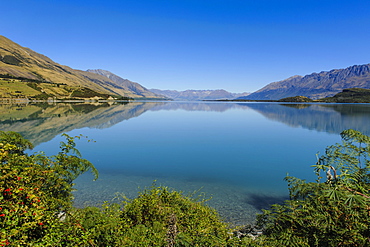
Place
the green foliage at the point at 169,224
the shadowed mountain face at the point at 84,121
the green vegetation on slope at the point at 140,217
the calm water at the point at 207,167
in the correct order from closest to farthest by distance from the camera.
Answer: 1. the green vegetation on slope at the point at 140,217
2. the green foliage at the point at 169,224
3. the calm water at the point at 207,167
4. the shadowed mountain face at the point at 84,121

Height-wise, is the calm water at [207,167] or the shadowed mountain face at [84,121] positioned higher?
the shadowed mountain face at [84,121]

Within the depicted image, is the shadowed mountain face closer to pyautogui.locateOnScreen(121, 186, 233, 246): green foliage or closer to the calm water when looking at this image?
the calm water

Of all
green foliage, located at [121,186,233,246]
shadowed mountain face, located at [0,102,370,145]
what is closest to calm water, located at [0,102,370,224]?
green foliage, located at [121,186,233,246]

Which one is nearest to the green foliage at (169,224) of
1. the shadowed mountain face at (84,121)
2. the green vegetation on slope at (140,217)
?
the green vegetation on slope at (140,217)

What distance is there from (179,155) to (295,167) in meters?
16.8

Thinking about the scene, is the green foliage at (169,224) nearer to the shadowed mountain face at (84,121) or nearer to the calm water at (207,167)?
the calm water at (207,167)

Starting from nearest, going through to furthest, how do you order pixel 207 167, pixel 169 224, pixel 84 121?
1. pixel 169 224
2. pixel 207 167
3. pixel 84 121

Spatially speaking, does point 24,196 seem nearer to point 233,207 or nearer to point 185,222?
point 185,222

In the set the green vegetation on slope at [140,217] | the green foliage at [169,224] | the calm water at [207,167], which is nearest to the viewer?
the green vegetation on slope at [140,217]

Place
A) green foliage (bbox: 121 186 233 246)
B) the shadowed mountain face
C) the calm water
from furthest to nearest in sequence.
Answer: the shadowed mountain face < the calm water < green foliage (bbox: 121 186 233 246)

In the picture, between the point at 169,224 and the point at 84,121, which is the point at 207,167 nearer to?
the point at 169,224

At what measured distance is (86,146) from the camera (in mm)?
39156

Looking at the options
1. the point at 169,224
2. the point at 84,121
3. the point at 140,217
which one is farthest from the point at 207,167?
the point at 84,121

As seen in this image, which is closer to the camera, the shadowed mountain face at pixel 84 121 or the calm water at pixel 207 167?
the calm water at pixel 207 167
